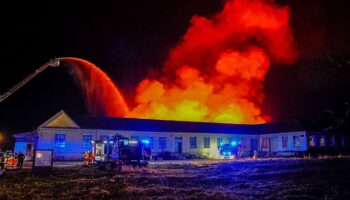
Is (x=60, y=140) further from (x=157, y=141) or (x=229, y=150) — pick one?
(x=229, y=150)

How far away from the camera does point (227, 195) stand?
13.6 metres

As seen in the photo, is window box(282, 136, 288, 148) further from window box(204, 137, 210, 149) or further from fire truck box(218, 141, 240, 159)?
window box(204, 137, 210, 149)

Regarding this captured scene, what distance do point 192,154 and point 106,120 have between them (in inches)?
469

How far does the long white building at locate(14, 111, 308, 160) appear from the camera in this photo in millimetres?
39375

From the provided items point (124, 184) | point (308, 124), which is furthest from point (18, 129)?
point (124, 184)

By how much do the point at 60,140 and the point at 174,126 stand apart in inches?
597

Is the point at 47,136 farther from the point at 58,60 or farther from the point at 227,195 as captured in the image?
the point at 227,195

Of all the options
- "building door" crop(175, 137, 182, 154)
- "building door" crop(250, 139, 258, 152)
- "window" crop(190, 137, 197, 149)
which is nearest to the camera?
"building door" crop(175, 137, 182, 154)

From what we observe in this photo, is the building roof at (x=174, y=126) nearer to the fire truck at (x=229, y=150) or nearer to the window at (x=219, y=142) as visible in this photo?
the window at (x=219, y=142)

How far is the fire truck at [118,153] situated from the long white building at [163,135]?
12638mm

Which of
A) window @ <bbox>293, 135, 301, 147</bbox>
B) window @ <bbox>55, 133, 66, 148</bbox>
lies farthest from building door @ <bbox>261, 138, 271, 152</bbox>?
window @ <bbox>55, 133, 66, 148</bbox>

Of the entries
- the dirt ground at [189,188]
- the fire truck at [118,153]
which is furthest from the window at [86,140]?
the dirt ground at [189,188]

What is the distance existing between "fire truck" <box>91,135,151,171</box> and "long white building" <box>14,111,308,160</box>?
41.5 feet

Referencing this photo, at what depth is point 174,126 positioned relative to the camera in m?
47.3
